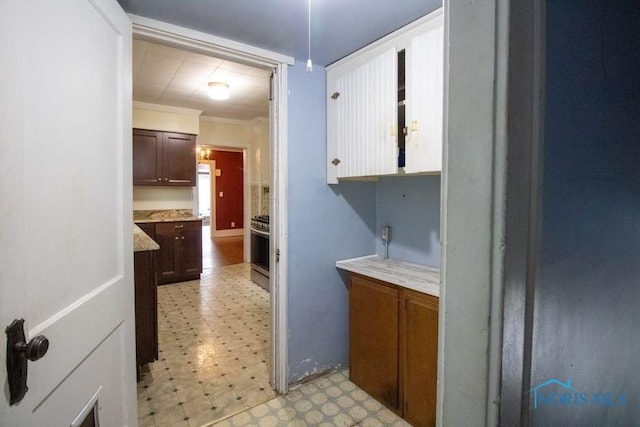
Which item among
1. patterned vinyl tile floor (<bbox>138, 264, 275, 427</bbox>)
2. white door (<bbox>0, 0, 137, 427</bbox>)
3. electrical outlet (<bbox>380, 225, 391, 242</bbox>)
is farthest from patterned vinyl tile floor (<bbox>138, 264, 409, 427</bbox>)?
electrical outlet (<bbox>380, 225, 391, 242</bbox>)

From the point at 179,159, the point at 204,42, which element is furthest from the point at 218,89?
the point at 204,42

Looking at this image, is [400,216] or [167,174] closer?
[400,216]

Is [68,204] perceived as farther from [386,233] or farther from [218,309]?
[218,309]

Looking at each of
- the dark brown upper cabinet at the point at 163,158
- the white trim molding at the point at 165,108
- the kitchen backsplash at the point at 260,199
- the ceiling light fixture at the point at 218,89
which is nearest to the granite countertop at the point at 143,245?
the ceiling light fixture at the point at 218,89

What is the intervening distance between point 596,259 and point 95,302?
5.34 ft

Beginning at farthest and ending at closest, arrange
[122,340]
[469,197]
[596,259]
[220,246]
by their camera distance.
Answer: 1. [220,246]
2. [122,340]
3. [596,259]
4. [469,197]

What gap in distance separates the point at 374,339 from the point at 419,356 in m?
0.36

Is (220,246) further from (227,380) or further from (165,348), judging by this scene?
(227,380)

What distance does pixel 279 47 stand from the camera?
6.25 ft

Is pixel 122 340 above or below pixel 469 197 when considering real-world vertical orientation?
below

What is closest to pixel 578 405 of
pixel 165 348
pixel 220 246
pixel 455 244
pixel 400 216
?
pixel 455 244

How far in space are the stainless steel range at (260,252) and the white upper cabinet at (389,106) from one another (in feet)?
7.43

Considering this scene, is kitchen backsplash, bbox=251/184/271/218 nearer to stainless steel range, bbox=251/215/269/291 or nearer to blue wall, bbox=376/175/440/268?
stainless steel range, bbox=251/215/269/291

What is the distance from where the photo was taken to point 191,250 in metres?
4.59
